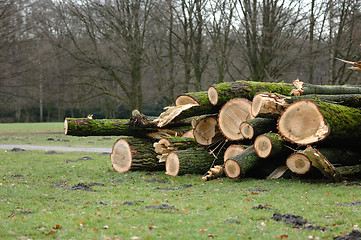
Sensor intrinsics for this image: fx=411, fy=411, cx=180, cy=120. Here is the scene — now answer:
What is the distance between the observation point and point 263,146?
8.82m

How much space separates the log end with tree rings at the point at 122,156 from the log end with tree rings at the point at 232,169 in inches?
122

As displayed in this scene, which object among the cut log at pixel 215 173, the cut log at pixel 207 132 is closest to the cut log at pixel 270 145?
the cut log at pixel 215 173

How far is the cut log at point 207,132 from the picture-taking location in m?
10.5

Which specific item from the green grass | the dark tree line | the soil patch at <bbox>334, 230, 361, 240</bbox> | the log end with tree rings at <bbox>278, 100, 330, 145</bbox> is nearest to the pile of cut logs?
the log end with tree rings at <bbox>278, 100, 330, 145</bbox>

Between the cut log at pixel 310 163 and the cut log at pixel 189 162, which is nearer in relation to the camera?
the cut log at pixel 310 163

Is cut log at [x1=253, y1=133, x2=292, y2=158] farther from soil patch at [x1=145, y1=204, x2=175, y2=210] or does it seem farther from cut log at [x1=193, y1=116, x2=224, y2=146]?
soil patch at [x1=145, y1=204, x2=175, y2=210]

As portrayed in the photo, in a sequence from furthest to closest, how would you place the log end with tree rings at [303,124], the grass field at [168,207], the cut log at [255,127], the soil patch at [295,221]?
the cut log at [255,127], the log end with tree rings at [303,124], the soil patch at [295,221], the grass field at [168,207]

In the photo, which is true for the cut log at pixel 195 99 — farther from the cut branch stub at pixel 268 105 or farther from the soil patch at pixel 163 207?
the soil patch at pixel 163 207

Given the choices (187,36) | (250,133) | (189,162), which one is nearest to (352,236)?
(250,133)

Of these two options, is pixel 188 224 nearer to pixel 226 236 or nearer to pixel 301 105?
pixel 226 236

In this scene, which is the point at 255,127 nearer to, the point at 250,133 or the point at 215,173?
the point at 250,133

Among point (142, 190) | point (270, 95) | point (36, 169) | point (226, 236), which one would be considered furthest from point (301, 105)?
point (36, 169)

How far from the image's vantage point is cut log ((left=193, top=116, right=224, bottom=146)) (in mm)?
10531

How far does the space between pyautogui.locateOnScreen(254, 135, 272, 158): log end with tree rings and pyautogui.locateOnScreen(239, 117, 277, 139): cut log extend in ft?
1.17
